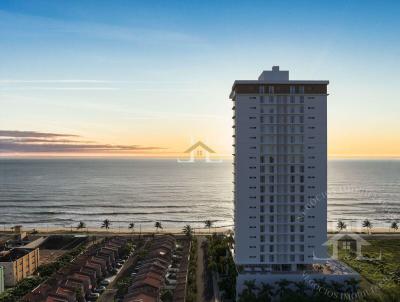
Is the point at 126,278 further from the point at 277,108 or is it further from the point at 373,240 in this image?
the point at 373,240

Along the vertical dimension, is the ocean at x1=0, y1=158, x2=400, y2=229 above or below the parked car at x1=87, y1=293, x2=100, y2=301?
below

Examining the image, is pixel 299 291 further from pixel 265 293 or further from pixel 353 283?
pixel 353 283

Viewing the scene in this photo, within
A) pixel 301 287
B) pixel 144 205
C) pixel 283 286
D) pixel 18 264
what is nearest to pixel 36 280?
pixel 18 264

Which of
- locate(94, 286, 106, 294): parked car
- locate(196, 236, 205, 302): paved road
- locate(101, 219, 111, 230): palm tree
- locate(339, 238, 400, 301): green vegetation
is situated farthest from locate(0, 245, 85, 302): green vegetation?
locate(339, 238, 400, 301): green vegetation

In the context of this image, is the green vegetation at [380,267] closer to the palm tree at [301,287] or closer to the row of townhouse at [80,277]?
the palm tree at [301,287]

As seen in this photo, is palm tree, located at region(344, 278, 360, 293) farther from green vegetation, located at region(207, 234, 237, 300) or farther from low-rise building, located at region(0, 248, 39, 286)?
low-rise building, located at region(0, 248, 39, 286)

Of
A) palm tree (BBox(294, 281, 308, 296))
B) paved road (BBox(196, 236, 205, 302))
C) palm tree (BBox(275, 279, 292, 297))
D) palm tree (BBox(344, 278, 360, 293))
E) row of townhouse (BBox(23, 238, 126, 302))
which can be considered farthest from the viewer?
paved road (BBox(196, 236, 205, 302))

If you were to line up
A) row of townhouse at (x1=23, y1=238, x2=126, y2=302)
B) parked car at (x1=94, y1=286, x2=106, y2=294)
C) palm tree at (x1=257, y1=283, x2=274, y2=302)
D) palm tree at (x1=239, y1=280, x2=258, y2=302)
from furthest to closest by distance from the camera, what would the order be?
parked car at (x1=94, y1=286, x2=106, y2=294), row of townhouse at (x1=23, y1=238, x2=126, y2=302), palm tree at (x1=257, y1=283, x2=274, y2=302), palm tree at (x1=239, y1=280, x2=258, y2=302)
